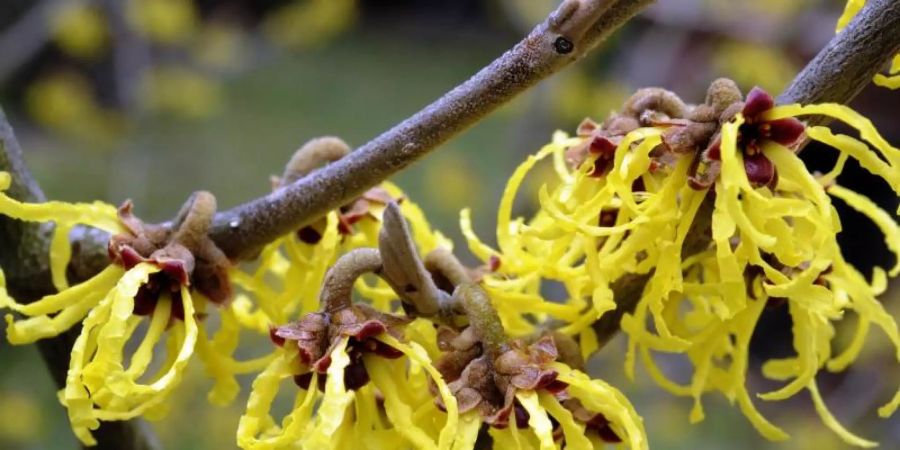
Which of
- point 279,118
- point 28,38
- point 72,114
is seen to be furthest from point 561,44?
point 279,118

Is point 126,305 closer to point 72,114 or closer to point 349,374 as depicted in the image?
point 349,374

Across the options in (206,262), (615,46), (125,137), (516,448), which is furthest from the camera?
(125,137)

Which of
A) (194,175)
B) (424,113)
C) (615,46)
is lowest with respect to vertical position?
(194,175)

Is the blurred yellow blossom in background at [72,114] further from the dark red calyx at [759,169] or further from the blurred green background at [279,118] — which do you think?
the dark red calyx at [759,169]

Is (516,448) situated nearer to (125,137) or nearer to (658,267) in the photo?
(658,267)

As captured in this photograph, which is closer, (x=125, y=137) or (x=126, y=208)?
(x=126, y=208)

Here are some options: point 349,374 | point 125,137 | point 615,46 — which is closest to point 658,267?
point 349,374
